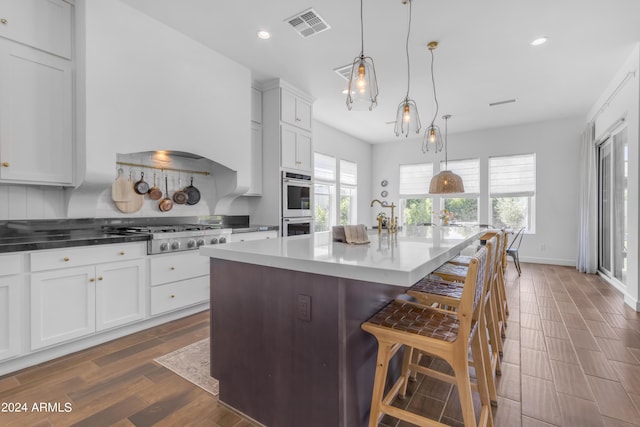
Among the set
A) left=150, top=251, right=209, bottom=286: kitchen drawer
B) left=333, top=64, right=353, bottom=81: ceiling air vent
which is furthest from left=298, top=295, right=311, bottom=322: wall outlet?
left=333, top=64, right=353, bottom=81: ceiling air vent

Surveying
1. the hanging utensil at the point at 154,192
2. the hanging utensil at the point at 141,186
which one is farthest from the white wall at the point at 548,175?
the hanging utensil at the point at 141,186

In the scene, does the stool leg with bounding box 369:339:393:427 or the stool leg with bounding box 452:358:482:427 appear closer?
the stool leg with bounding box 452:358:482:427

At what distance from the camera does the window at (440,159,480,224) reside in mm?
7059

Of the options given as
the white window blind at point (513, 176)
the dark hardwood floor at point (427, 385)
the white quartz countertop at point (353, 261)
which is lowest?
the dark hardwood floor at point (427, 385)

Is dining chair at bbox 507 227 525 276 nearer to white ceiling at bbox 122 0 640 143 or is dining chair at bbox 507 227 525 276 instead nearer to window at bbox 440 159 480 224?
window at bbox 440 159 480 224

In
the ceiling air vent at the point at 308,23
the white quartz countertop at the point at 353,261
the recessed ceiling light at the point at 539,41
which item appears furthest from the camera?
the recessed ceiling light at the point at 539,41

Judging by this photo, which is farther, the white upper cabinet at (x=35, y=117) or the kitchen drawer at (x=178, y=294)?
the kitchen drawer at (x=178, y=294)

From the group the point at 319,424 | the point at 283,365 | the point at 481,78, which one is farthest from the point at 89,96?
the point at 481,78

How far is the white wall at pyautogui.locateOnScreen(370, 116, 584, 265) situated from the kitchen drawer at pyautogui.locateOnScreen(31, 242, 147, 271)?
6.06m

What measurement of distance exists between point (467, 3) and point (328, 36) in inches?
52.3

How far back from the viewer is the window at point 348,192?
7.33 m

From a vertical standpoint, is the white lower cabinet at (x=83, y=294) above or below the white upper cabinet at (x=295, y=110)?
below

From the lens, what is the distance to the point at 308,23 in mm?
3043

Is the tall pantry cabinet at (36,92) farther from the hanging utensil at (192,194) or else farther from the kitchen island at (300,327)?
the kitchen island at (300,327)
